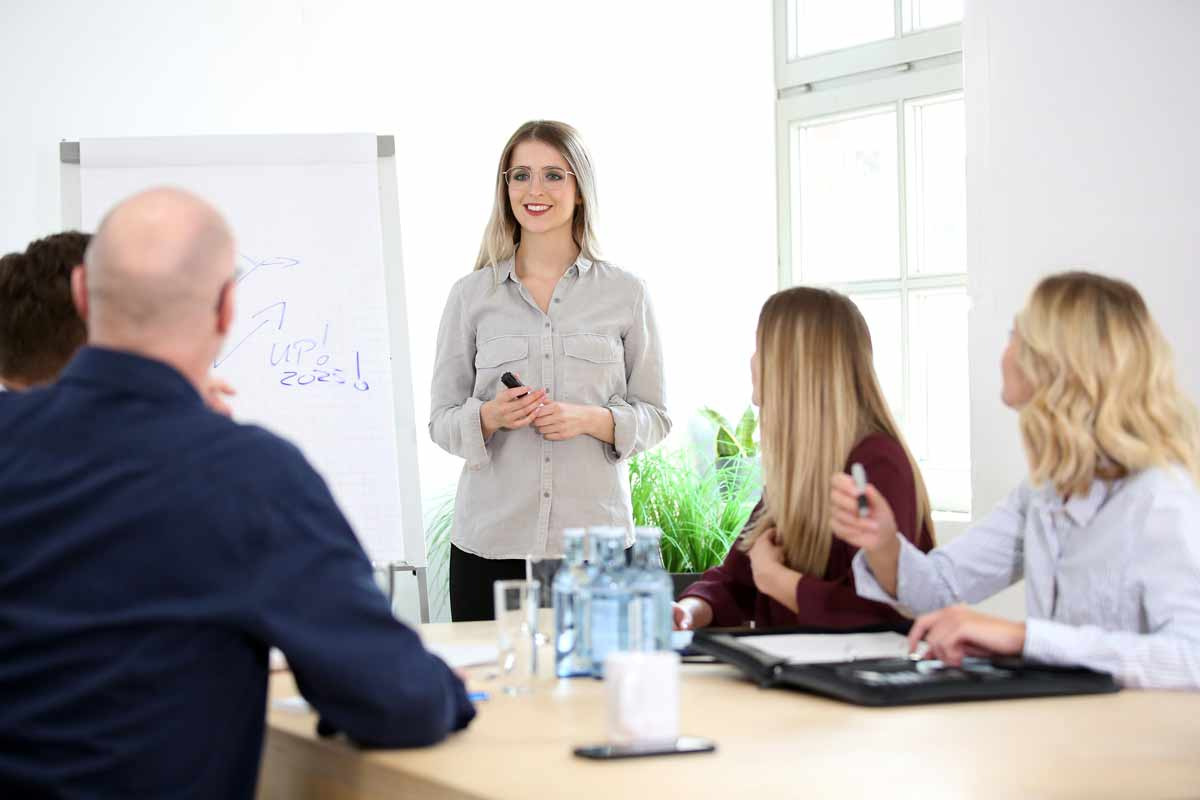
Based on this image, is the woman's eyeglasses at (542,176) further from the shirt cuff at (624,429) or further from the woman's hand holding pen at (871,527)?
the woman's hand holding pen at (871,527)

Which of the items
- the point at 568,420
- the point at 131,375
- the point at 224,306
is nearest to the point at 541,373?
the point at 568,420

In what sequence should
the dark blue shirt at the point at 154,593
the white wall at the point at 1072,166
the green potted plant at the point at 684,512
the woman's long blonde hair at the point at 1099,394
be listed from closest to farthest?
the dark blue shirt at the point at 154,593, the woman's long blonde hair at the point at 1099,394, the white wall at the point at 1072,166, the green potted plant at the point at 684,512

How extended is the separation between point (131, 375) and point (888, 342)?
4040 mm

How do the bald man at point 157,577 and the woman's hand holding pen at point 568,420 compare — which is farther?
the woman's hand holding pen at point 568,420

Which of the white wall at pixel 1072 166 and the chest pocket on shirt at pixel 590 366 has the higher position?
the white wall at pixel 1072 166

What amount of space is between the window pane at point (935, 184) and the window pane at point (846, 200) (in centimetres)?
8

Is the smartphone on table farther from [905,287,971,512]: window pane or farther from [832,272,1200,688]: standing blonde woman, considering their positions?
[905,287,971,512]: window pane

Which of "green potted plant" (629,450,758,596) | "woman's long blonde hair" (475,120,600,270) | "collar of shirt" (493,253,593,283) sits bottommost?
"green potted plant" (629,450,758,596)

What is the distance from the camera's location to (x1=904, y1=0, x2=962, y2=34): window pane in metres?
4.70

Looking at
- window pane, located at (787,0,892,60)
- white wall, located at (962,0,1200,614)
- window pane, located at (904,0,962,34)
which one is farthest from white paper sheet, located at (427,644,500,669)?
window pane, located at (787,0,892,60)

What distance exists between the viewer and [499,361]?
123 inches

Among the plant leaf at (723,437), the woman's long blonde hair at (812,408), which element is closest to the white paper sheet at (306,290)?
the woman's long blonde hair at (812,408)

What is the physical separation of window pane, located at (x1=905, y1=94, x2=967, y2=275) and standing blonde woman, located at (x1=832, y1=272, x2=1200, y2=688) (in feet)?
9.64

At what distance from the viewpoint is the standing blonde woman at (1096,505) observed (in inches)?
67.2
